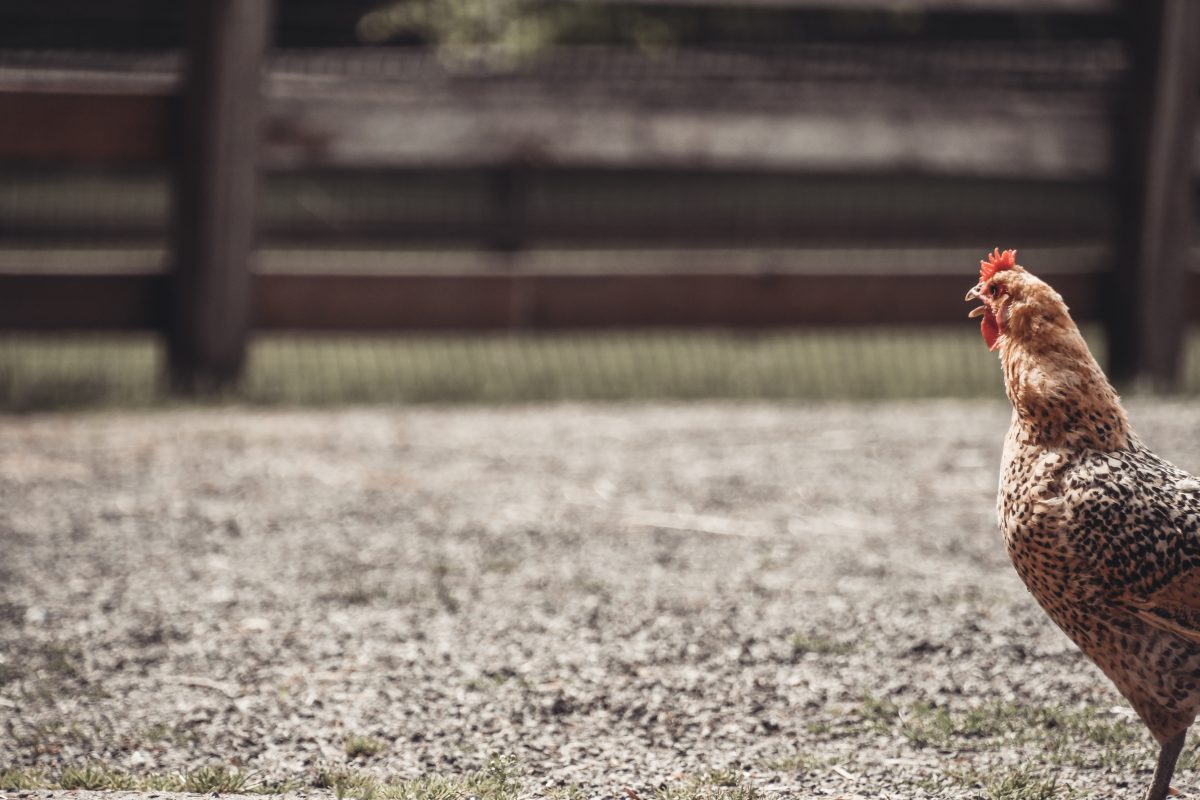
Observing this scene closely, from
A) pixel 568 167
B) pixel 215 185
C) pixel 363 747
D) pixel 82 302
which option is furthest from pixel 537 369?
pixel 363 747

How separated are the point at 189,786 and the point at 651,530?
5.99ft

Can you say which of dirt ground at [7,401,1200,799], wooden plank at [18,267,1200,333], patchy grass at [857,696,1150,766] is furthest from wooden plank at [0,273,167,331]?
patchy grass at [857,696,1150,766]

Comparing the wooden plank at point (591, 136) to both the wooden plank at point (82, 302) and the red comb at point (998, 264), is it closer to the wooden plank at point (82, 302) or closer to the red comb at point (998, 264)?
the wooden plank at point (82, 302)

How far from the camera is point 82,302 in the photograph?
5.03 metres

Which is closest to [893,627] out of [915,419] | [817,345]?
[915,419]

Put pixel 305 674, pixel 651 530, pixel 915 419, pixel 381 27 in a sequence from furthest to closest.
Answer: pixel 381 27, pixel 915 419, pixel 651 530, pixel 305 674

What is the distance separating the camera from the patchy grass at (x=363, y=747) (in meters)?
2.34

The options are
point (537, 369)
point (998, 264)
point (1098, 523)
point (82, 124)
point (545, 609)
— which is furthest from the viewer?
point (537, 369)

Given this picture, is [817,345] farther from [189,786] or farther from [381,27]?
[189,786]

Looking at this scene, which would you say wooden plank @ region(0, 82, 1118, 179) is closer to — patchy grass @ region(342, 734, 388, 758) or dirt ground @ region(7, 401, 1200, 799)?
dirt ground @ region(7, 401, 1200, 799)

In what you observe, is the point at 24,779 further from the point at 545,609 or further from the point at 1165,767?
the point at 1165,767

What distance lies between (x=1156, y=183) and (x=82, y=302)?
13.5ft

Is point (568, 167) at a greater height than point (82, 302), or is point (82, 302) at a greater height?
point (568, 167)

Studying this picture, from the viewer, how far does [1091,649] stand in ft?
7.03
